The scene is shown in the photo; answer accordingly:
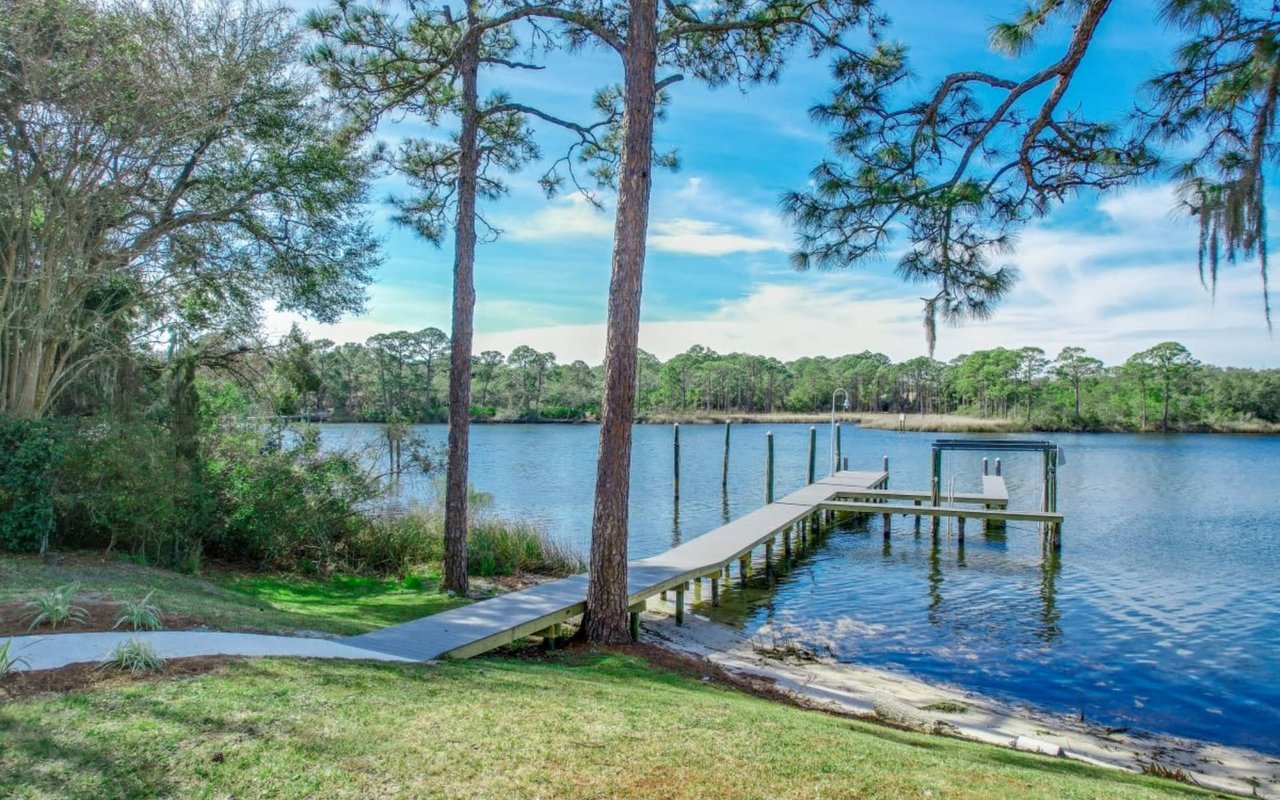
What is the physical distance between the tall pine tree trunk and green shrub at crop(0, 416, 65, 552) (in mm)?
4424

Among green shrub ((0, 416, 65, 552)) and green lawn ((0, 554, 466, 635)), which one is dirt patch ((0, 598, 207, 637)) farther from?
green shrub ((0, 416, 65, 552))

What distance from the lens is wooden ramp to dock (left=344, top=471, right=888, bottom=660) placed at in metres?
6.30

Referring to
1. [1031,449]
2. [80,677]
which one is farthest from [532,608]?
[1031,449]

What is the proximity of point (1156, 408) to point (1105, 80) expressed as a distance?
7509cm

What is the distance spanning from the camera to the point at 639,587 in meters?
9.52

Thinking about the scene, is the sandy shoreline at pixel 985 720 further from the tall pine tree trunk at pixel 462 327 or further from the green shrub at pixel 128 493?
the green shrub at pixel 128 493

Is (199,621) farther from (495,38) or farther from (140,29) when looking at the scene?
(495,38)

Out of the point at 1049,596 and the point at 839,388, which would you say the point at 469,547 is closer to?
the point at 1049,596

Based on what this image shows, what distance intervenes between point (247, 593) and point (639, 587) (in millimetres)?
4760

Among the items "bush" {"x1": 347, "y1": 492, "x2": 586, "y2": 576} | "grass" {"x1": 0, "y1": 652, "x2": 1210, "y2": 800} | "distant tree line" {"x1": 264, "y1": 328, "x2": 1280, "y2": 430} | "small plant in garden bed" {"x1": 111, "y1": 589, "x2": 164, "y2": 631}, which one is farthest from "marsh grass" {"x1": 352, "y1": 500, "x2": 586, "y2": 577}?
"distant tree line" {"x1": 264, "y1": 328, "x2": 1280, "y2": 430}

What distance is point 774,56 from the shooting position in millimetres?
8234

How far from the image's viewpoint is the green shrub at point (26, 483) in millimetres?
7957

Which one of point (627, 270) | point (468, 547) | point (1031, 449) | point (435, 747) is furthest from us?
point (1031, 449)

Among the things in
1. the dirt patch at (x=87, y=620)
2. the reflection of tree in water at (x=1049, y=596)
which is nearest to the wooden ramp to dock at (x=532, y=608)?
the dirt patch at (x=87, y=620)
